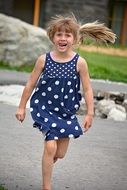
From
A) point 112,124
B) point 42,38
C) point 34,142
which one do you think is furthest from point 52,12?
point 34,142

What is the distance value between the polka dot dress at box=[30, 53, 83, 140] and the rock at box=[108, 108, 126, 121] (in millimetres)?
4604

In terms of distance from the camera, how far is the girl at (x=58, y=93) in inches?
180

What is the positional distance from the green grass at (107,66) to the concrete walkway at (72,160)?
5949mm

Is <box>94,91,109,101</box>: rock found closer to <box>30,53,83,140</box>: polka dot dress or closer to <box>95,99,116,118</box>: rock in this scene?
<box>95,99,116,118</box>: rock

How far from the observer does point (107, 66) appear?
54.2 ft

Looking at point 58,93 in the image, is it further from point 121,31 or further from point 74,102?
point 121,31

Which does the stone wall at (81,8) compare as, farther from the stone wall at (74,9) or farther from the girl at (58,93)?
the girl at (58,93)

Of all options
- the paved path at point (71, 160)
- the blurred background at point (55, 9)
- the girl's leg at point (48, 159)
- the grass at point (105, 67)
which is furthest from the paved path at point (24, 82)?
the blurred background at point (55, 9)

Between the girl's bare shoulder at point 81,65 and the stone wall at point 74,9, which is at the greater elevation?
the girl's bare shoulder at point 81,65

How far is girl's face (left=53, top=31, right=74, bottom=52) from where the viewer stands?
4.65 metres

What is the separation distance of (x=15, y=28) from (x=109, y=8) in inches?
450

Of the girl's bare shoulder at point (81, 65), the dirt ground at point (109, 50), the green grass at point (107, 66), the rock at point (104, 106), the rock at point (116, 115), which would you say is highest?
the girl's bare shoulder at point (81, 65)

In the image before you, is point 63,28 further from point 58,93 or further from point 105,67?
point 105,67

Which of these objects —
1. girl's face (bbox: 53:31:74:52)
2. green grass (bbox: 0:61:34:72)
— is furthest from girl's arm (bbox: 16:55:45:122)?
green grass (bbox: 0:61:34:72)
